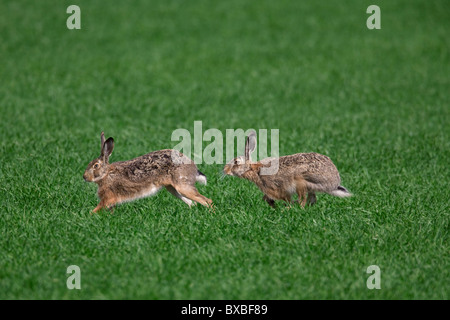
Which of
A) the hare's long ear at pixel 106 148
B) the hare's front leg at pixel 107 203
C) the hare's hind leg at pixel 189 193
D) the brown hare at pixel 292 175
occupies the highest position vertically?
the hare's long ear at pixel 106 148

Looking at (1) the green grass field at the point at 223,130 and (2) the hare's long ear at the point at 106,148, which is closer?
(1) the green grass field at the point at 223,130

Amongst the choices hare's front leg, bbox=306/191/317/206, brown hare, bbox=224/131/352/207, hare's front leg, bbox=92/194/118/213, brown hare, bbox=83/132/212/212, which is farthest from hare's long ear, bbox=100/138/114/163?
hare's front leg, bbox=306/191/317/206

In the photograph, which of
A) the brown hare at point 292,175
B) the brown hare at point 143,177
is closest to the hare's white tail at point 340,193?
the brown hare at point 292,175

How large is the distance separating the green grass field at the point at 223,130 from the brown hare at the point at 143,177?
214mm

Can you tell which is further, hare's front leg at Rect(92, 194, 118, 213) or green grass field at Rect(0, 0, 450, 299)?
hare's front leg at Rect(92, 194, 118, 213)

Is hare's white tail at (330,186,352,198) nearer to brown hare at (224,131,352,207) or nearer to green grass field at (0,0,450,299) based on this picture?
brown hare at (224,131,352,207)

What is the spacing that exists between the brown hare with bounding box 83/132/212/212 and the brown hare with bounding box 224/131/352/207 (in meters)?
0.64

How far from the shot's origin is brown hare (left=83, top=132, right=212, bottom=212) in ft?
24.3

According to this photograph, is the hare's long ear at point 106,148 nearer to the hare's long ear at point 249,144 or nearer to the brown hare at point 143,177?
the brown hare at point 143,177

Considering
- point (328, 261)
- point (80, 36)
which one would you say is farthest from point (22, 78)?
point (328, 261)

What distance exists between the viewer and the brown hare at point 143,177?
7.41 metres

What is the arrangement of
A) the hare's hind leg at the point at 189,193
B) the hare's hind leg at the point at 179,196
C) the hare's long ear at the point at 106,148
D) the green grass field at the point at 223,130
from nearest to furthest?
the green grass field at the point at 223,130, the hare's hind leg at the point at 189,193, the hare's long ear at the point at 106,148, the hare's hind leg at the point at 179,196

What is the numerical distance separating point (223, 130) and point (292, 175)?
4342 millimetres

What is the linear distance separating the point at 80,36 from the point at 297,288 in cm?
1476
